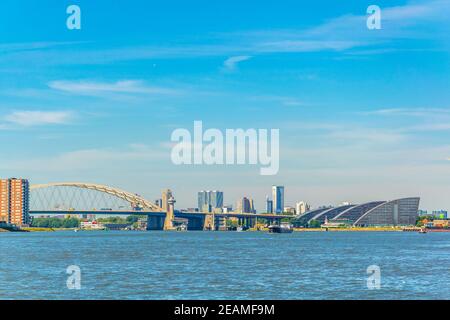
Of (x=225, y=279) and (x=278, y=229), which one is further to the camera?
(x=278, y=229)

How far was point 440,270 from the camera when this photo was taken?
45531 mm

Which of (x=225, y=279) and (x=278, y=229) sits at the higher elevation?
(x=225, y=279)

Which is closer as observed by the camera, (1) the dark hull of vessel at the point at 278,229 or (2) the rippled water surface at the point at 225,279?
(2) the rippled water surface at the point at 225,279

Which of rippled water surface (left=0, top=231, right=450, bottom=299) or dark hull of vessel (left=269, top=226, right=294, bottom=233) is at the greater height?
rippled water surface (left=0, top=231, right=450, bottom=299)

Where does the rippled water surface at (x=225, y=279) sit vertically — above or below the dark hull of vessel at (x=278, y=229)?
above

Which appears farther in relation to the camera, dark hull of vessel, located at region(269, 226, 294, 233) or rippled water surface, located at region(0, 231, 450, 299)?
dark hull of vessel, located at region(269, 226, 294, 233)
